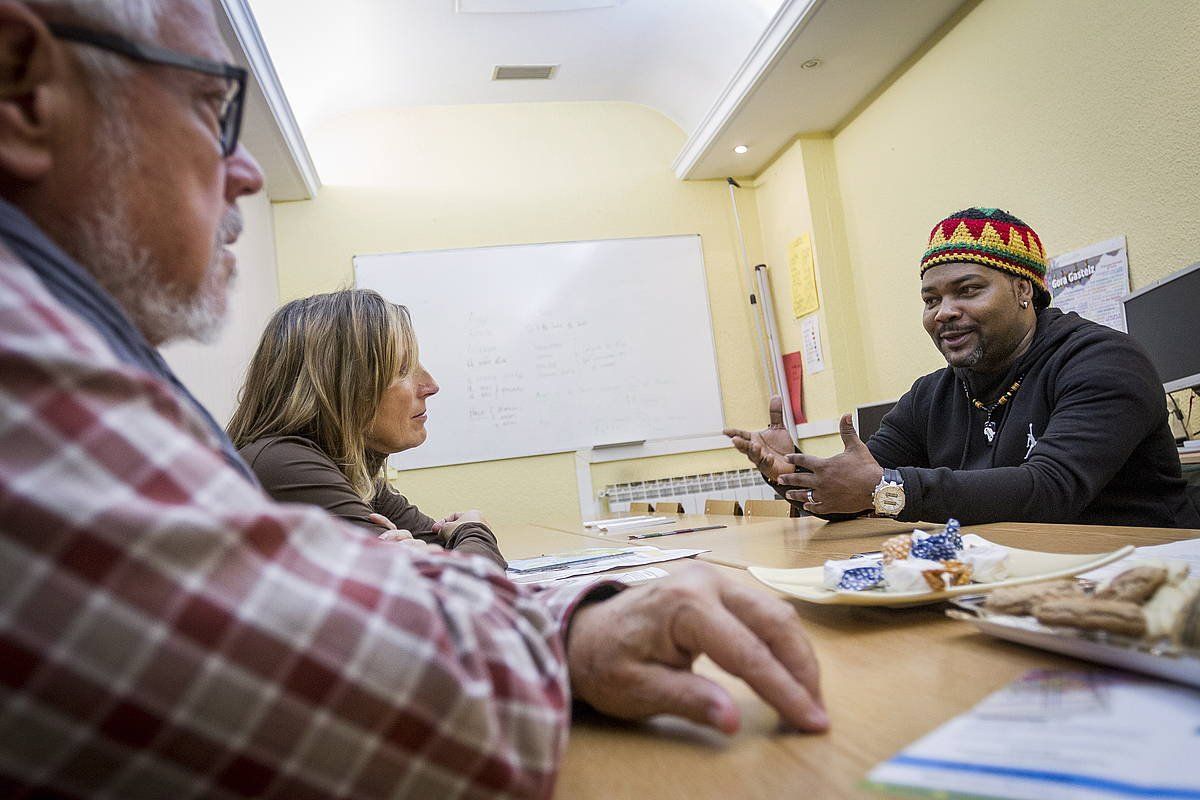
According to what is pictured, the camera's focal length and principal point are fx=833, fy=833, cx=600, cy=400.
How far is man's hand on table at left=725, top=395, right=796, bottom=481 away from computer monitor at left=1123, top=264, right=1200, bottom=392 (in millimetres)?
1057

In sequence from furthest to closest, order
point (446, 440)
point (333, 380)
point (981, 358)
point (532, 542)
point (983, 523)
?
point (446, 440) < point (532, 542) < point (981, 358) < point (333, 380) < point (983, 523)

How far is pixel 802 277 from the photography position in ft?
15.8

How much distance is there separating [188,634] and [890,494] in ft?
4.48

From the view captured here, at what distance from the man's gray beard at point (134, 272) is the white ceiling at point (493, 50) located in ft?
12.1

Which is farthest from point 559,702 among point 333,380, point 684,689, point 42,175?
point 333,380

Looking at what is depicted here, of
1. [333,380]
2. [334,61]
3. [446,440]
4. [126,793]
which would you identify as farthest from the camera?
[446,440]

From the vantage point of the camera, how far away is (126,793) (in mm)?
347

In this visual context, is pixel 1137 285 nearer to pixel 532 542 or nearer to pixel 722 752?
pixel 532 542

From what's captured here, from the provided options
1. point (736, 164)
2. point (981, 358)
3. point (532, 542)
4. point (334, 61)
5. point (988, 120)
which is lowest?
point (532, 542)

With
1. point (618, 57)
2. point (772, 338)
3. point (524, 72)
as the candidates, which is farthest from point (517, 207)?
point (772, 338)

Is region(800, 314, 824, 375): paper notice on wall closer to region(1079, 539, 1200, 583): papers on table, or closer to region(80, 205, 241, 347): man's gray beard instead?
region(1079, 539, 1200, 583): papers on table

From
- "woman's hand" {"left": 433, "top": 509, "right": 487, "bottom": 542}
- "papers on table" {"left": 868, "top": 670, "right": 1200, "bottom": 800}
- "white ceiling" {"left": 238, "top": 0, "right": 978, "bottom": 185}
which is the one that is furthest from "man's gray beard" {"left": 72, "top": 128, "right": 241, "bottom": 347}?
"white ceiling" {"left": 238, "top": 0, "right": 978, "bottom": 185}

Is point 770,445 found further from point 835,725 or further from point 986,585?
point 835,725

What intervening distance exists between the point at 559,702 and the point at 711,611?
0.13 m
